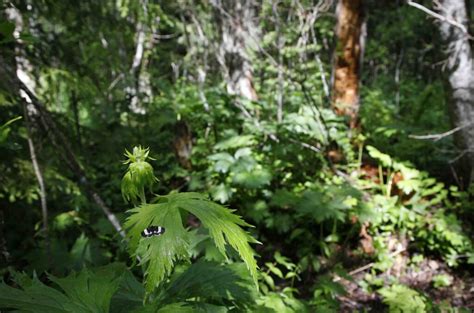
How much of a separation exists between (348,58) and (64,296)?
5.06 metres

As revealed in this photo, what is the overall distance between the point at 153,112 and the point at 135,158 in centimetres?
590

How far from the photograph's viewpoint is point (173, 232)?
1.08m

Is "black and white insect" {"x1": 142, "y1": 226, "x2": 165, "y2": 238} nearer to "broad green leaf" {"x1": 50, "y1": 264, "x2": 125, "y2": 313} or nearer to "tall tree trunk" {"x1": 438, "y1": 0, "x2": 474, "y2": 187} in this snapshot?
"broad green leaf" {"x1": 50, "y1": 264, "x2": 125, "y2": 313}

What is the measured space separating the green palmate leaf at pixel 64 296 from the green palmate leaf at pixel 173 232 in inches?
13.9

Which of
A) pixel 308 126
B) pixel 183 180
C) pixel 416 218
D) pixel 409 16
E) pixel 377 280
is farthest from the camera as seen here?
pixel 409 16

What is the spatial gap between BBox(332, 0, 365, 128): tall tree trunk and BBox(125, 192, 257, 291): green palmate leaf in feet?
15.3

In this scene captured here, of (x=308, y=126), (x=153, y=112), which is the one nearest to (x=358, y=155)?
(x=308, y=126)

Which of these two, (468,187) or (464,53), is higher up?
(464,53)

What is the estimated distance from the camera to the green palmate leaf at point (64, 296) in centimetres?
121

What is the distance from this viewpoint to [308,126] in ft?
16.3

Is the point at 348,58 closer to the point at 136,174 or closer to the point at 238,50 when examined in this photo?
the point at 238,50

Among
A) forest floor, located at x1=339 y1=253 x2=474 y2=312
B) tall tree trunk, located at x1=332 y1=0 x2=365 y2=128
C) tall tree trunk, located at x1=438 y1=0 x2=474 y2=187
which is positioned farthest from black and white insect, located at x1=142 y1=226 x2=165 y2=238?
tall tree trunk, located at x1=332 y1=0 x2=365 y2=128

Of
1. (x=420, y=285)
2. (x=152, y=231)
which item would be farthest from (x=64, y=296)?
(x=420, y=285)

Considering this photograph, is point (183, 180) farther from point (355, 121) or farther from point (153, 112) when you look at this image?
point (355, 121)
